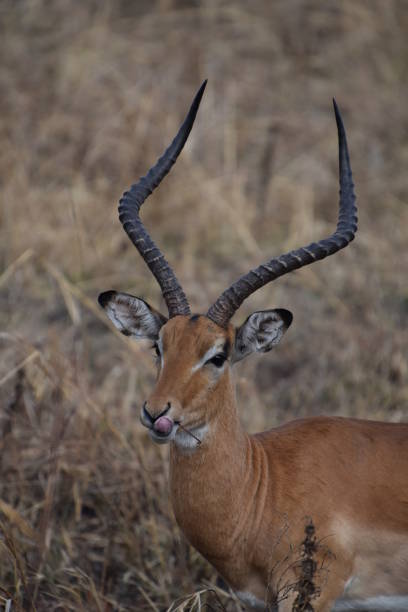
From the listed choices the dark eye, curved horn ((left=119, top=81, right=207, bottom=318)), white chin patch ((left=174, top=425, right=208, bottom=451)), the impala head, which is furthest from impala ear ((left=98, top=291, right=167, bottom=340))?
white chin patch ((left=174, top=425, right=208, bottom=451))

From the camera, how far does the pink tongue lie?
4250 mm

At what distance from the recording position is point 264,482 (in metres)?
4.98

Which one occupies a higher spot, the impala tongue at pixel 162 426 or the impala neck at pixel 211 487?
the impala tongue at pixel 162 426

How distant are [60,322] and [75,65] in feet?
17.1

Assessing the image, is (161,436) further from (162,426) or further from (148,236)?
(148,236)

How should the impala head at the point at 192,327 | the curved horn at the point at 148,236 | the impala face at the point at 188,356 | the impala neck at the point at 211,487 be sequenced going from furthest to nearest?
the curved horn at the point at 148,236, the impala neck at the point at 211,487, the impala head at the point at 192,327, the impala face at the point at 188,356

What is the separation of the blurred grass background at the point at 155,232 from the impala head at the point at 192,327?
44.8 inches

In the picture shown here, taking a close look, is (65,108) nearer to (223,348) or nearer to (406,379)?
(406,379)

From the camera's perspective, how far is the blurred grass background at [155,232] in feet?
20.9

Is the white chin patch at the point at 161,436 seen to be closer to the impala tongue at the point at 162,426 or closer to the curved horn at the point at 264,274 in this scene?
the impala tongue at the point at 162,426

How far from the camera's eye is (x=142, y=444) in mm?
7246

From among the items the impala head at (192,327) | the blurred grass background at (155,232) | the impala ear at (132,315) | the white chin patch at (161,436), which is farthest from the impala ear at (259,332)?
the blurred grass background at (155,232)

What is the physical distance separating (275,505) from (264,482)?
153 mm

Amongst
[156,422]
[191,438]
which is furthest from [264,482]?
[156,422]
